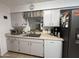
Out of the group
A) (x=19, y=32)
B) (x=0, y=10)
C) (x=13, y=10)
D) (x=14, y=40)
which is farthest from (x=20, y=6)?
(x=14, y=40)

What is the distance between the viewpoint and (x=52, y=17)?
2.90 m

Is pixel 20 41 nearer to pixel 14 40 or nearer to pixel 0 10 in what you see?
pixel 14 40

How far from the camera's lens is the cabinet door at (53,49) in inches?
102

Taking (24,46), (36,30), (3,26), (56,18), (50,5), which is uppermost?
(50,5)

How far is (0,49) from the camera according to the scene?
10.2 ft

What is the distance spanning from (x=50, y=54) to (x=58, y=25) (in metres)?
1.12

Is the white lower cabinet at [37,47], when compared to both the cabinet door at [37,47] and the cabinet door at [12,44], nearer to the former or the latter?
the cabinet door at [37,47]

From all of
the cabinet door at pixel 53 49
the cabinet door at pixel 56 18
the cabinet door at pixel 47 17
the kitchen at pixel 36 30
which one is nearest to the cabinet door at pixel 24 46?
the kitchen at pixel 36 30

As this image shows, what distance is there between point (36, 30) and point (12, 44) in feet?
4.14

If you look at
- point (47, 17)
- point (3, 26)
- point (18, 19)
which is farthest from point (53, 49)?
point (3, 26)

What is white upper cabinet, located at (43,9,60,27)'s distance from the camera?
2826mm

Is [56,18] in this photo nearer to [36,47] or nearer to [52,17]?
[52,17]

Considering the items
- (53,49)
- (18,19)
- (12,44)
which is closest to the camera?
(53,49)

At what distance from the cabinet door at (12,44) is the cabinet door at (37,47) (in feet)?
2.57
